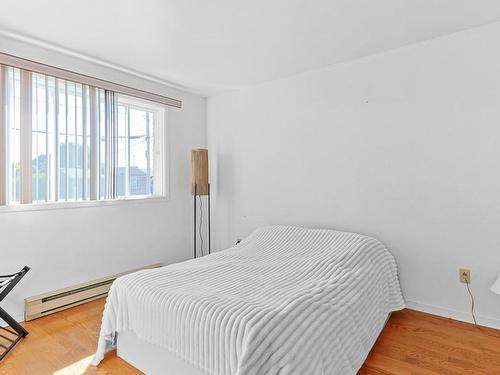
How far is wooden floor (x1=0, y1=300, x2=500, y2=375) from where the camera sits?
1.74 m

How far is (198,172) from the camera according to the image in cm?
348

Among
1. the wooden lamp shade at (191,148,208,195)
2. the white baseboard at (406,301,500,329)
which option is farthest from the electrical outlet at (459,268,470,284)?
the wooden lamp shade at (191,148,208,195)

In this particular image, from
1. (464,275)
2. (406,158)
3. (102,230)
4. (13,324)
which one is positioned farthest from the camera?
(102,230)

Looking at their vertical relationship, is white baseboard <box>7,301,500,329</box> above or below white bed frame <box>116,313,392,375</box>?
below

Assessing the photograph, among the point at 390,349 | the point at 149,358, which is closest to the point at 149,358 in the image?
the point at 149,358

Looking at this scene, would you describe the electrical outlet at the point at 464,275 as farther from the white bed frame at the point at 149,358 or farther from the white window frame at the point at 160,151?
the white window frame at the point at 160,151

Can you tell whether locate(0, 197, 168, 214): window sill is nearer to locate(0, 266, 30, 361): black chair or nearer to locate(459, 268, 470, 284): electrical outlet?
locate(0, 266, 30, 361): black chair

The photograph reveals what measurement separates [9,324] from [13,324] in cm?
2

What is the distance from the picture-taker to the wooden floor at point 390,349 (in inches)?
68.4

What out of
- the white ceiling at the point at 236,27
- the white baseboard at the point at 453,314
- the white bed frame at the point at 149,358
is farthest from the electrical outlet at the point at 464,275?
the white bed frame at the point at 149,358

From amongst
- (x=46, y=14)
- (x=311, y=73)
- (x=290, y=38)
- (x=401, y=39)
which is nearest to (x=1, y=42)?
(x=46, y=14)

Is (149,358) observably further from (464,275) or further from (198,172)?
(464,275)

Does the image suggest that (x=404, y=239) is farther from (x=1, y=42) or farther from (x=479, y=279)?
(x=1, y=42)

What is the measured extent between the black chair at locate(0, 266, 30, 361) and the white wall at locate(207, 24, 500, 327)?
2270 millimetres
